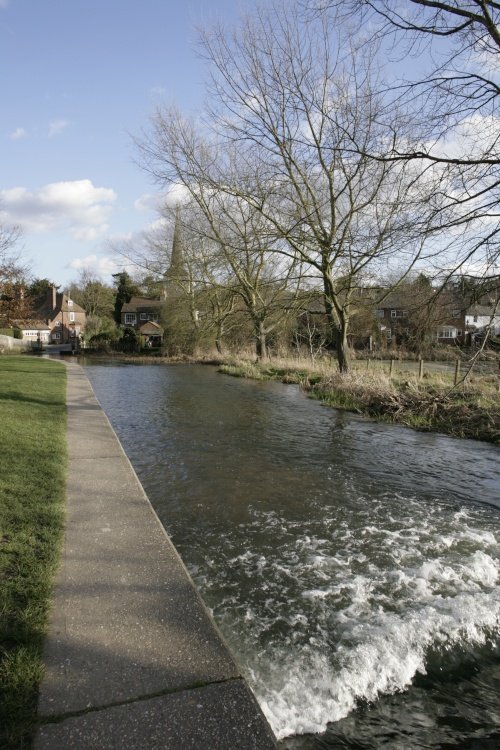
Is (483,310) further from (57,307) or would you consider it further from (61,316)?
(57,307)

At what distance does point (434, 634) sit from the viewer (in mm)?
3654

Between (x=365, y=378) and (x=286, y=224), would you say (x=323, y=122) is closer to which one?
(x=286, y=224)

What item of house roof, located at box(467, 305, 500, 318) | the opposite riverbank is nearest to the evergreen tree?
the opposite riverbank

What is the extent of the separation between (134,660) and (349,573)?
2369 millimetres

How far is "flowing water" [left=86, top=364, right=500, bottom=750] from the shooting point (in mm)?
2936

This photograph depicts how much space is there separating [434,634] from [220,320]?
2853 centimetres

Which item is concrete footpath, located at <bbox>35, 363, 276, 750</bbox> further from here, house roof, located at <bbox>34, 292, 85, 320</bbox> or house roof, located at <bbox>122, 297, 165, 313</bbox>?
house roof, located at <bbox>34, 292, 85, 320</bbox>

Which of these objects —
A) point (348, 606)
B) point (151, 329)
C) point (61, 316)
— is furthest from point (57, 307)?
point (348, 606)

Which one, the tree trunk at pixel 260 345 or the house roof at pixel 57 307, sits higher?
the house roof at pixel 57 307

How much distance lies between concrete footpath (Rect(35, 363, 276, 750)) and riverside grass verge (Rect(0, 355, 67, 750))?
0.09 meters

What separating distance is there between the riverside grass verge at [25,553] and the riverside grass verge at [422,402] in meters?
6.93

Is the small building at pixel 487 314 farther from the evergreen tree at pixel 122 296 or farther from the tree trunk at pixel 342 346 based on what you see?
the evergreen tree at pixel 122 296

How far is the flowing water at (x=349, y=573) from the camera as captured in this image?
2.94 meters

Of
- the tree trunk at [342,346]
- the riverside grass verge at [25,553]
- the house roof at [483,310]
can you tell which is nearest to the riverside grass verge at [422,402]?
the tree trunk at [342,346]
